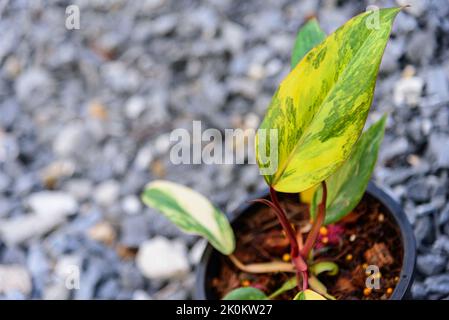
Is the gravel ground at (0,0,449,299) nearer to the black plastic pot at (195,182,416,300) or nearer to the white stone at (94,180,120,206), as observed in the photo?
the white stone at (94,180,120,206)

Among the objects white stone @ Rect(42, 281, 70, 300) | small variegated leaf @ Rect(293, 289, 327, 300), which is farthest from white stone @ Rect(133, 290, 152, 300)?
small variegated leaf @ Rect(293, 289, 327, 300)

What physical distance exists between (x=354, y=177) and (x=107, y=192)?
670 millimetres

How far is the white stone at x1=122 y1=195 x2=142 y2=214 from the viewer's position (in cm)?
133

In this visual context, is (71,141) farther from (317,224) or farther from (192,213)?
(317,224)

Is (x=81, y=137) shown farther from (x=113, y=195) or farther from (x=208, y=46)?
(x=208, y=46)

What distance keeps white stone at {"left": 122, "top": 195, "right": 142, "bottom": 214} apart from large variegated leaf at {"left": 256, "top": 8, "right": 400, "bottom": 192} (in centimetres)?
62

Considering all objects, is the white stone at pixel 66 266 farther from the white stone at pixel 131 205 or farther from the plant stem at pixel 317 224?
the plant stem at pixel 317 224

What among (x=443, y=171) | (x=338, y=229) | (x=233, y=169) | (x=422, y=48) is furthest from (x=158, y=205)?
(x=422, y=48)

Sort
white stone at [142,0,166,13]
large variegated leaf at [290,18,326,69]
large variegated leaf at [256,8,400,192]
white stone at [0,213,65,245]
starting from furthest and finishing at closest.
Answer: white stone at [142,0,166,13] < white stone at [0,213,65,245] < large variegated leaf at [290,18,326,69] < large variegated leaf at [256,8,400,192]

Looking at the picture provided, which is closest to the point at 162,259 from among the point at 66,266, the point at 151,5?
the point at 66,266

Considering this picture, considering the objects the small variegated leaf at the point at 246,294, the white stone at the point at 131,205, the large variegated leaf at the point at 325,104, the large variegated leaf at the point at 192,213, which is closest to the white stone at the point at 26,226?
the white stone at the point at 131,205

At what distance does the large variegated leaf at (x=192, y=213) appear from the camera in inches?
35.9

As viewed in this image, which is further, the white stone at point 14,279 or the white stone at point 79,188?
the white stone at point 79,188

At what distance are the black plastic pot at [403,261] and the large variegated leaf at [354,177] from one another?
3.5 inches
